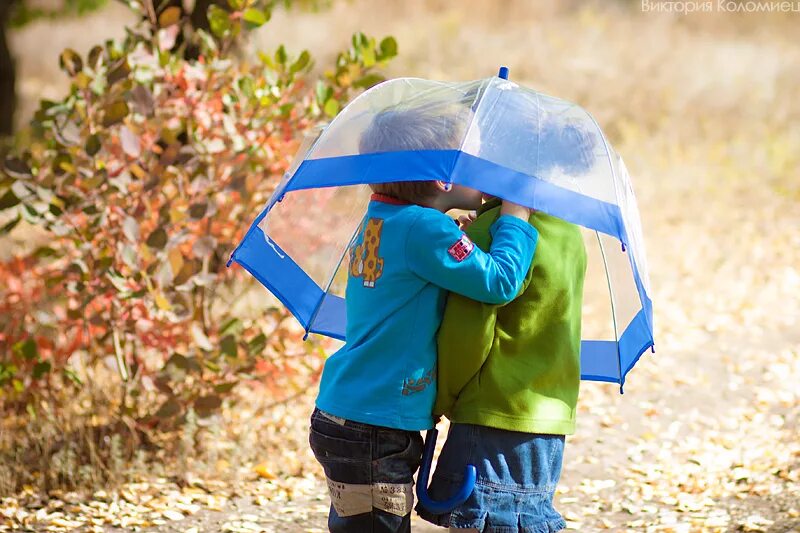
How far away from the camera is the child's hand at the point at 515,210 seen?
95.2 inches

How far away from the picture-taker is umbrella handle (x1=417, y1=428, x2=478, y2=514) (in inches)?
94.7

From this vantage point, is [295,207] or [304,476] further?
[304,476]

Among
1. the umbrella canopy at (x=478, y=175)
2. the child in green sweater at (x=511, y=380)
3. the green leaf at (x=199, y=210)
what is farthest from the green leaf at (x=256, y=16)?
the child in green sweater at (x=511, y=380)

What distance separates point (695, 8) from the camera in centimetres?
1578

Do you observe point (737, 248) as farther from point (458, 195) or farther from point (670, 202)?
point (458, 195)

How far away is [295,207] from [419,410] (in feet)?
2.94

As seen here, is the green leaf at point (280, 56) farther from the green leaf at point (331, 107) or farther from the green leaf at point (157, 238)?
the green leaf at point (157, 238)

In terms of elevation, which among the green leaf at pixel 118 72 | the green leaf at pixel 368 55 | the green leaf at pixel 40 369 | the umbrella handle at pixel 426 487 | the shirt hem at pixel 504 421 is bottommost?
the green leaf at pixel 40 369

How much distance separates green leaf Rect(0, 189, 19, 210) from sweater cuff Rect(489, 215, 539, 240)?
2.11 meters

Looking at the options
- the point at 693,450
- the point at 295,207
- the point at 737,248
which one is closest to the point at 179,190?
the point at 295,207

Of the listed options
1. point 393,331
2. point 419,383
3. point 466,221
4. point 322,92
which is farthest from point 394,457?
point 322,92

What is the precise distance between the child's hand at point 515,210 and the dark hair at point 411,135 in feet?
0.58

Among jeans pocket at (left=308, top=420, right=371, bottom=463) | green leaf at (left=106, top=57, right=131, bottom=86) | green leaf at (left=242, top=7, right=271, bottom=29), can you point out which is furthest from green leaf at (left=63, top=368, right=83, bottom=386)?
jeans pocket at (left=308, top=420, right=371, bottom=463)

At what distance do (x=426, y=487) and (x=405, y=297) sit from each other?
0.49 meters
